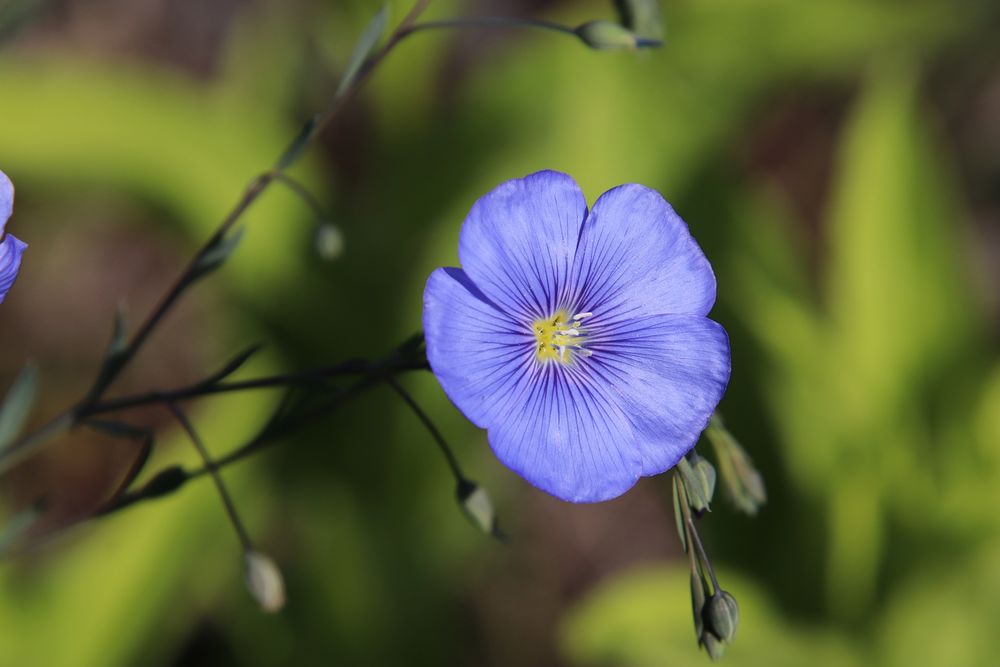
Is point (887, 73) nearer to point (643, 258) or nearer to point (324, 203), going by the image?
point (324, 203)

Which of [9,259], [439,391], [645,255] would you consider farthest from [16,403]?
[439,391]

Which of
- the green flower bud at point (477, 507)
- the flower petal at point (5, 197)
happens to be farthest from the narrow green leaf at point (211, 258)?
the green flower bud at point (477, 507)

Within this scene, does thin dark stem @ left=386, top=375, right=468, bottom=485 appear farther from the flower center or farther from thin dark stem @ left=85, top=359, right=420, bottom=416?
the flower center

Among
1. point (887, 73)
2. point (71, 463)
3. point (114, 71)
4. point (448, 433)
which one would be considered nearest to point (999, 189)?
point (887, 73)

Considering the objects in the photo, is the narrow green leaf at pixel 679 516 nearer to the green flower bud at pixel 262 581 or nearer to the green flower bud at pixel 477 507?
the green flower bud at pixel 477 507

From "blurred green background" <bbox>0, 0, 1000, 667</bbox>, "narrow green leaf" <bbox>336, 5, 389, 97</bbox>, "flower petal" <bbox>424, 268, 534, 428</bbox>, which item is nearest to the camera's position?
"flower petal" <bbox>424, 268, 534, 428</bbox>

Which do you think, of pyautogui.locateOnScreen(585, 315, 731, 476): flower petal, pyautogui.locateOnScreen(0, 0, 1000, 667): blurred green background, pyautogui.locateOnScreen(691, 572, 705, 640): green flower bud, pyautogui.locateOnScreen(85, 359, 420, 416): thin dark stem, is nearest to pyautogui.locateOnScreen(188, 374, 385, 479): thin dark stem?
pyautogui.locateOnScreen(85, 359, 420, 416): thin dark stem

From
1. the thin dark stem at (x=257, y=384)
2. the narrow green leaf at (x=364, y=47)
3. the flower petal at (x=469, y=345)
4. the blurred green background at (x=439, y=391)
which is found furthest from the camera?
the blurred green background at (x=439, y=391)

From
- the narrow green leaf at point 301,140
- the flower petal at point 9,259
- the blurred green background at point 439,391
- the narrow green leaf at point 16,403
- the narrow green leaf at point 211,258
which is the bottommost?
the blurred green background at point 439,391
